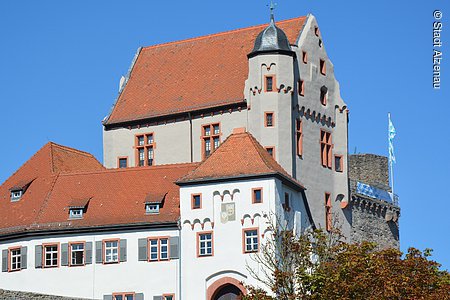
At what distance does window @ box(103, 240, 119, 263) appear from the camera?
79.7 meters

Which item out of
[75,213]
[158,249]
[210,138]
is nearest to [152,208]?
[158,249]

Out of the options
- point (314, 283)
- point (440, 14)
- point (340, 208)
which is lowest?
point (314, 283)

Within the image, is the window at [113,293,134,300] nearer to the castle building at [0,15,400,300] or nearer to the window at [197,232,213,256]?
the castle building at [0,15,400,300]

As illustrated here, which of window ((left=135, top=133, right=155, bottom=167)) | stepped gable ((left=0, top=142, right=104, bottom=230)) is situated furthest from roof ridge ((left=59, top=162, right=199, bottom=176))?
window ((left=135, top=133, right=155, bottom=167))

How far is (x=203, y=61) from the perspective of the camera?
Answer: 309 ft

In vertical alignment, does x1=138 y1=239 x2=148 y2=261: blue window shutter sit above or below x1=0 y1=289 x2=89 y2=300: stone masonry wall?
above

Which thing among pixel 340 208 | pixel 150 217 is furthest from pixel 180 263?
pixel 340 208

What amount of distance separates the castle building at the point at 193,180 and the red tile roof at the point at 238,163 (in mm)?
95

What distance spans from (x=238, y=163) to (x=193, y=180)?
239cm

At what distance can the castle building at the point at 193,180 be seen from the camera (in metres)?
77.5

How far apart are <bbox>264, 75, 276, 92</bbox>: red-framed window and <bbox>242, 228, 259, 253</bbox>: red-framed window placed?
463 inches

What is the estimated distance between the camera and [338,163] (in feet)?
298

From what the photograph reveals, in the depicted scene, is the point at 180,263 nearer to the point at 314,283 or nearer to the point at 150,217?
the point at 150,217

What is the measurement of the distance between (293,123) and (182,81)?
975 cm
